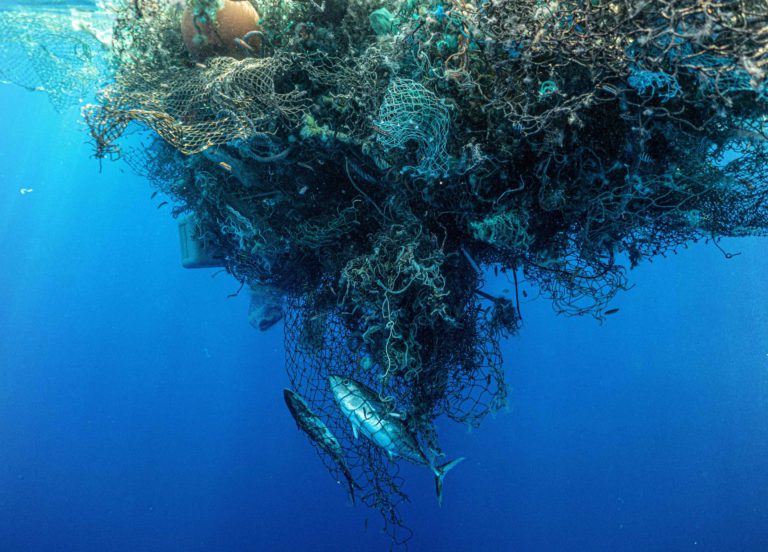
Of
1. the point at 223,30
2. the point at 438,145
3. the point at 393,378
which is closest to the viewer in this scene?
the point at 438,145

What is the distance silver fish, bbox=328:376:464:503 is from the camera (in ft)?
9.86

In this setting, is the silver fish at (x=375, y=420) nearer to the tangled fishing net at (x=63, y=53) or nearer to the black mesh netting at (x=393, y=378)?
the black mesh netting at (x=393, y=378)

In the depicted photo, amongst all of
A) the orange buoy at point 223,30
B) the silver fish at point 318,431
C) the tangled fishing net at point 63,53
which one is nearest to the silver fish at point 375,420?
the silver fish at point 318,431

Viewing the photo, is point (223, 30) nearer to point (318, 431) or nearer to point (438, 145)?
point (438, 145)

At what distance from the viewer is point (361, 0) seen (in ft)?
9.75

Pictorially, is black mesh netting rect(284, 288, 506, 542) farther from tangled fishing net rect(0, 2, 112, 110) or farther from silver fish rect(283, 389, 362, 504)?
tangled fishing net rect(0, 2, 112, 110)

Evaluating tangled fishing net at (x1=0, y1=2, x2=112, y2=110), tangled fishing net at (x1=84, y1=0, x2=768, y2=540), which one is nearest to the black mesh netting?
tangled fishing net at (x1=84, y1=0, x2=768, y2=540)

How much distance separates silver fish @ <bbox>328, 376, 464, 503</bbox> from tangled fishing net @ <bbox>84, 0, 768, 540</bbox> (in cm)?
12

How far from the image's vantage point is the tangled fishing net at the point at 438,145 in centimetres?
223

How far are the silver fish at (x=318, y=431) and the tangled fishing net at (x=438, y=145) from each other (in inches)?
7.2

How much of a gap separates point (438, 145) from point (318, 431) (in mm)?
2158

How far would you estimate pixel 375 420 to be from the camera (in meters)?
3.00

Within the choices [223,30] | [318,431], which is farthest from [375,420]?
[223,30]

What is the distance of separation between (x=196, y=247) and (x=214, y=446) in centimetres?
796
